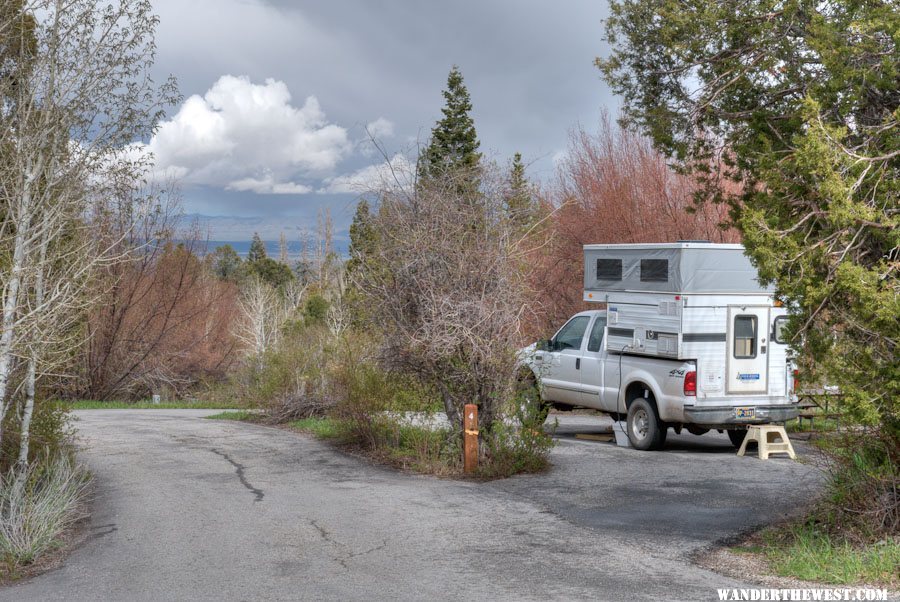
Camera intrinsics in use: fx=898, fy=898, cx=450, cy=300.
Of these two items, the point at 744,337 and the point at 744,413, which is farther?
the point at 744,337

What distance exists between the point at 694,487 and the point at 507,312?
120 inches

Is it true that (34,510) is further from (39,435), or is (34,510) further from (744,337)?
(744,337)

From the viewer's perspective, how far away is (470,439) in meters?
11.5

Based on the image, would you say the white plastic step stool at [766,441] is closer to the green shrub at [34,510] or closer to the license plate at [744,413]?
the license plate at [744,413]

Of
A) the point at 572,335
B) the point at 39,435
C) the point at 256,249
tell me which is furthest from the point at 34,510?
the point at 256,249

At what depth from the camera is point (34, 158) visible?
8969 millimetres

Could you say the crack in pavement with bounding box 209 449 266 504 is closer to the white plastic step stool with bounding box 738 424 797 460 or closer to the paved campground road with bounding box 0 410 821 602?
the paved campground road with bounding box 0 410 821 602

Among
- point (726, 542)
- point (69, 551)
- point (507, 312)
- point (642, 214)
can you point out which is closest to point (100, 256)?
point (69, 551)

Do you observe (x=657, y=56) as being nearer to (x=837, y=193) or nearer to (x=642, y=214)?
(x=837, y=193)

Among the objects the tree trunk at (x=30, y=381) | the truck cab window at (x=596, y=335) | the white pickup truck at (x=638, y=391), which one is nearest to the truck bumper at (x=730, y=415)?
the white pickup truck at (x=638, y=391)

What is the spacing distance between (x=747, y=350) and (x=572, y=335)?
124 inches

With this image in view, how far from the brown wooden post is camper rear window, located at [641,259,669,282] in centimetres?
370

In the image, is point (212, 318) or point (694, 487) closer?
point (694, 487)

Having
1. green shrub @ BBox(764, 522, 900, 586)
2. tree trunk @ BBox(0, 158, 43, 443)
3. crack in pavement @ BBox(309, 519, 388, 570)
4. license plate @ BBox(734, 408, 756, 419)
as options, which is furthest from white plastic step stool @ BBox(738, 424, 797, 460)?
tree trunk @ BBox(0, 158, 43, 443)
